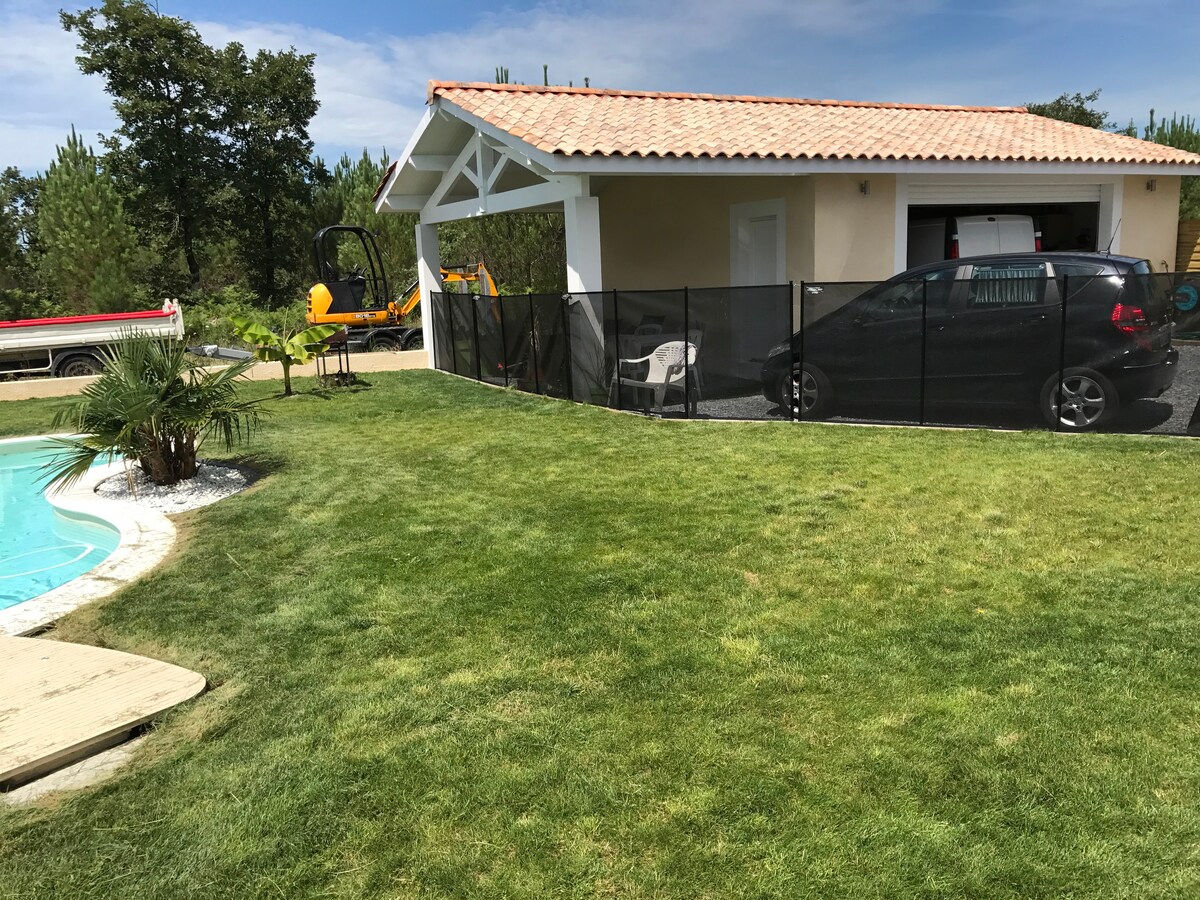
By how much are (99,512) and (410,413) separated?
5.37 meters

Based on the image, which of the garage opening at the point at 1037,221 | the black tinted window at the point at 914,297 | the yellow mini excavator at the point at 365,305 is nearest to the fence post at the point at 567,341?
the black tinted window at the point at 914,297

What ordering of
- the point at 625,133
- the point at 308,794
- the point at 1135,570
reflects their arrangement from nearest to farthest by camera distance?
1. the point at 308,794
2. the point at 1135,570
3. the point at 625,133

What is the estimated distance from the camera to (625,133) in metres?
12.4

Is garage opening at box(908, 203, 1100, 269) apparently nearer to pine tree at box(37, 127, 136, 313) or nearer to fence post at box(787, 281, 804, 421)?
fence post at box(787, 281, 804, 421)

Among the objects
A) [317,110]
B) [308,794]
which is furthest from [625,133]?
[317,110]

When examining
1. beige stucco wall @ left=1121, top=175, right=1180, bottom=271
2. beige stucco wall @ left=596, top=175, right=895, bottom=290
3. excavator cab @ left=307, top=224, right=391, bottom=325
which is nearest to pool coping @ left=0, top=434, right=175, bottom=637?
beige stucco wall @ left=596, top=175, right=895, bottom=290

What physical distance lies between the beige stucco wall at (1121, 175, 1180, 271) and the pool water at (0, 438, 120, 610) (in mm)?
16526

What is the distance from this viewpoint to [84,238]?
2895cm

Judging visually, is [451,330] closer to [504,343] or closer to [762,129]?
[504,343]

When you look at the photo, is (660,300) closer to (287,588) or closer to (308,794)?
(287,588)

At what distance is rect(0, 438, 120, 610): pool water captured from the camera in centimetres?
709

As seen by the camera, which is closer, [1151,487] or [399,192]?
[1151,487]

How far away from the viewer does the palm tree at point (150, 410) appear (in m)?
7.63

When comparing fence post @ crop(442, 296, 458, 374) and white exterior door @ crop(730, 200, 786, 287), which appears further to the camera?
fence post @ crop(442, 296, 458, 374)
